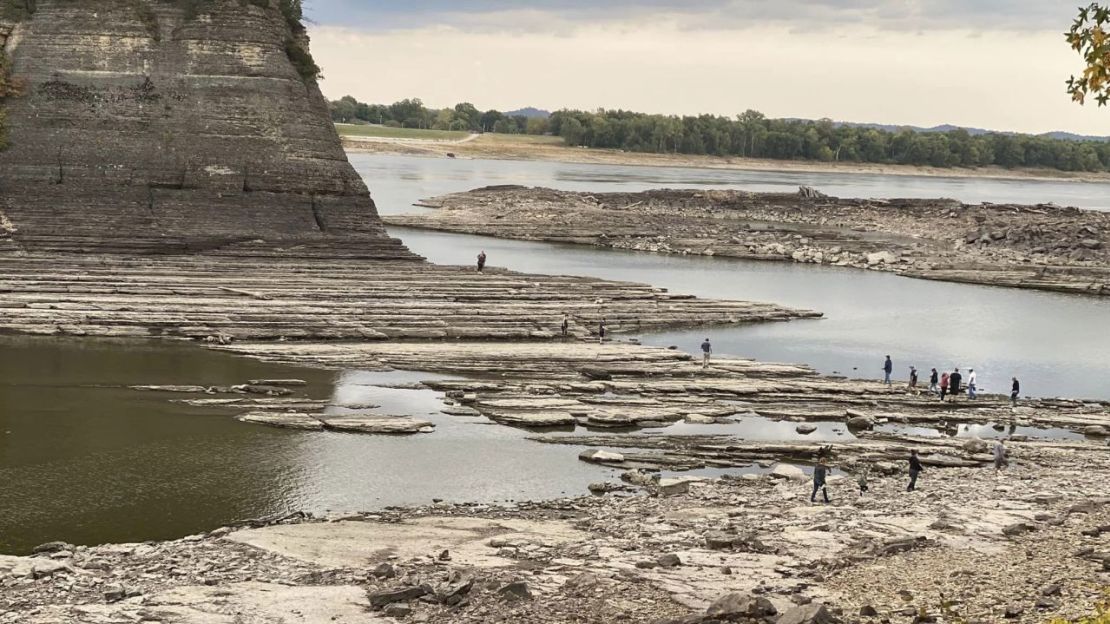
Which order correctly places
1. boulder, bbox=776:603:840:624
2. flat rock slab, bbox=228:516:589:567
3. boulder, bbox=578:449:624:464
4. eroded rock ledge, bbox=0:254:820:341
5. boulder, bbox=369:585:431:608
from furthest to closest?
1. eroded rock ledge, bbox=0:254:820:341
2. boulder, bbox=578:449:624:464
3. flat rock slab, bbox=228:516:589:567
4. boulder, bbox=369:585:431:608
5. boulder, bbox=776:603:840:624

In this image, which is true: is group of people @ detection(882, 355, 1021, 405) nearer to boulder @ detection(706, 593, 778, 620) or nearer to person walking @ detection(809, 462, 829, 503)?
person walking @ detection(809, 462, 829, 503)

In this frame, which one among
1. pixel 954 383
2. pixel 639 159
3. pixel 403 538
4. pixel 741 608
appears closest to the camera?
pixel 741 608

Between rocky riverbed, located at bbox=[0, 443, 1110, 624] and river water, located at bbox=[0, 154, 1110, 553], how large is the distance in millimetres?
1777

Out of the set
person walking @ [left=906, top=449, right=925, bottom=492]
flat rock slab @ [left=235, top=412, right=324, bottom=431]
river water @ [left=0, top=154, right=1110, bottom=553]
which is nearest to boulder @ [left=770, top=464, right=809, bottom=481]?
person walking @ [left=906, top=449, right=925, bottom=492]

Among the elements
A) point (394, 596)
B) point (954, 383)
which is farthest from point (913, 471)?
point (394, 596)

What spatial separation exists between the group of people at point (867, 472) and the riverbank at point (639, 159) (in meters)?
158

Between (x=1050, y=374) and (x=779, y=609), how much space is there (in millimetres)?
29445

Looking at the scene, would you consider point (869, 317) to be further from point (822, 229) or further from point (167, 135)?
point (822, 229)

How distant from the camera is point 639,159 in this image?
185875 mm

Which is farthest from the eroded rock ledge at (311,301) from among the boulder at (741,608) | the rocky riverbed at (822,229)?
the rocky riverbed at (822,229)

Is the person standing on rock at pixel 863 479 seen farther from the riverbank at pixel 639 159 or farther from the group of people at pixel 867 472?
the riverbank at pixel 639 159

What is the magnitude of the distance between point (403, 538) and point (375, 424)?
9.01m

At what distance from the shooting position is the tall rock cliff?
4781cm

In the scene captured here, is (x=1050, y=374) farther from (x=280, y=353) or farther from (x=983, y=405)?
(x=280, y=353)
